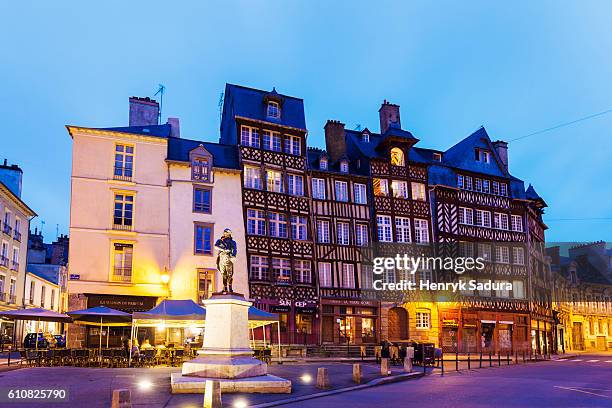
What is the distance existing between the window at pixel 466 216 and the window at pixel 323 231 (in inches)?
365

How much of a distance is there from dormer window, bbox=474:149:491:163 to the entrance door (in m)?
11.9

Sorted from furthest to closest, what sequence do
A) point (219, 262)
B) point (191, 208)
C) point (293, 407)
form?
point (191, 208) → point (219, 262) → point (293, 407)

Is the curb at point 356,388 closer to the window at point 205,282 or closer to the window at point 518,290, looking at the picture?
the window at point 205,282

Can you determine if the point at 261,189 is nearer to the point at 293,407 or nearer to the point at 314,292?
the point at 314,292

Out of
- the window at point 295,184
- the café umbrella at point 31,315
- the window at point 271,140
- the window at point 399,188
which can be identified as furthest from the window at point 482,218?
the café umbrella at point 31,315

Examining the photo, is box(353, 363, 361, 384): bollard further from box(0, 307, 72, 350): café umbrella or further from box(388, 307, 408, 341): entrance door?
box(388, 307, 408, 341): entrance door

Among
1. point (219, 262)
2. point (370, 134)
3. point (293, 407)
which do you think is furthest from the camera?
point (370, 134)

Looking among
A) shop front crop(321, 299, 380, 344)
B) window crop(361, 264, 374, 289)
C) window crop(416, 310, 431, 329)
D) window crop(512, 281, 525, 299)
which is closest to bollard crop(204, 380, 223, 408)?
shop front crop(321, 299, 380, 344)

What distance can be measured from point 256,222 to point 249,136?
4.56 meters

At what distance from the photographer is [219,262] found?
15.2 m

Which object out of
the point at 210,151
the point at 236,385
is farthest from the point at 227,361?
the point at 210,151

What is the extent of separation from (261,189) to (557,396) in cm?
2014

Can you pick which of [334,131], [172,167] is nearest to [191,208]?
[172,167]

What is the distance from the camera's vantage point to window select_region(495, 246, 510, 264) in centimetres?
3900
